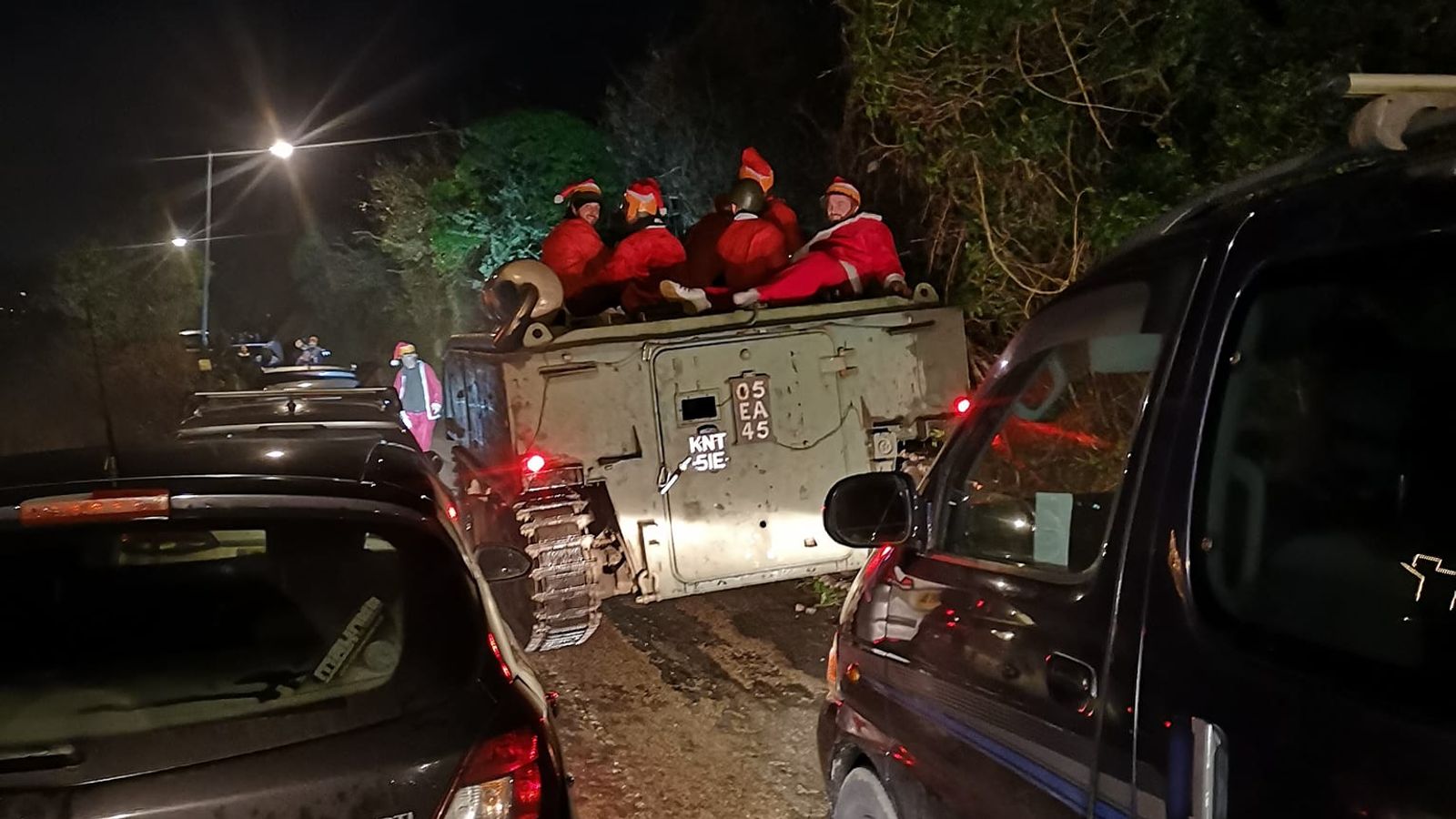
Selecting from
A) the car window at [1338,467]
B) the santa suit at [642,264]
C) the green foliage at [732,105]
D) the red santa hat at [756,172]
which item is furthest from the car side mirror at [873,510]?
the green foliage at [732,105]

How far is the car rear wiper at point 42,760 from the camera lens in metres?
2.47

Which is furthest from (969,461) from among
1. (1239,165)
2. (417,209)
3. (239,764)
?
(417,209)

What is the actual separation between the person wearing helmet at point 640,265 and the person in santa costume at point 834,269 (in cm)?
66

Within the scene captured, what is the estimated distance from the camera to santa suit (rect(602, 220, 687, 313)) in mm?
9344

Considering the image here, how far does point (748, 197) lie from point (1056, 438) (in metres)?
6.90

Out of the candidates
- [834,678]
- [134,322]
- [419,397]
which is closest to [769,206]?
[419,397]

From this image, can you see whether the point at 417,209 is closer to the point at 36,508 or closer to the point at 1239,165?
the point at 1239,165

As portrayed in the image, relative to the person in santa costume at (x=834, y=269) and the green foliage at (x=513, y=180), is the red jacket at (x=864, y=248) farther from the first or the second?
the green foliage at (x=513, y=180)

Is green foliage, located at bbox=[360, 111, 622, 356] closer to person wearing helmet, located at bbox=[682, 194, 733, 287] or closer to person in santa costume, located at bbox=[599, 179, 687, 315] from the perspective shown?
person wearing helmet, located at bbox=[682, 194, 733, 287]

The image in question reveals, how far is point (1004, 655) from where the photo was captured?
8.27 ft

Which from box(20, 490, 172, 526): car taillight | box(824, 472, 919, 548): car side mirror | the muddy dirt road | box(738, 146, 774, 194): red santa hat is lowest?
the muddy dirt road

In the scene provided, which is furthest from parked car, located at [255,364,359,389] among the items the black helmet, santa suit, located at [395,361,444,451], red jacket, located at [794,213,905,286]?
red jacket, located at [794,213,905,286]

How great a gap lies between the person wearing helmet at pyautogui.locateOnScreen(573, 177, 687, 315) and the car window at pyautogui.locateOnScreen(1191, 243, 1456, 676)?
7335 millimetres

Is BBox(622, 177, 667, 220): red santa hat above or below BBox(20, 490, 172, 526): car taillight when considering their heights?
above
